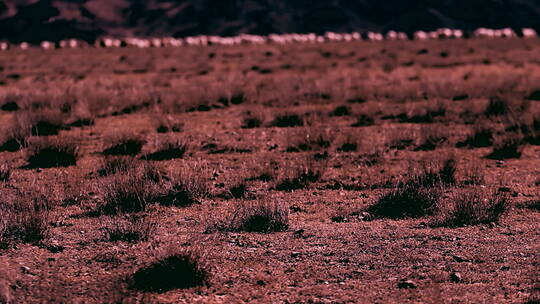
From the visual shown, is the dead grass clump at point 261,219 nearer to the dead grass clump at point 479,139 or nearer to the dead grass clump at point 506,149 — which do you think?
the dead grass clump at point 506,149

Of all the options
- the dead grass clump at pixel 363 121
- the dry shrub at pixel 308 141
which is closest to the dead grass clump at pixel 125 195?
the dry shrub at pixel 308 141

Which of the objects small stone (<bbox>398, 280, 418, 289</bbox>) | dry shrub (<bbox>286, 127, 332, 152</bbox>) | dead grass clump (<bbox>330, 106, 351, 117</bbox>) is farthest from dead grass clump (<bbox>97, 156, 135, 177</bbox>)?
dead grass clump (<bbox>330, 106, 351, 117</bbox>)

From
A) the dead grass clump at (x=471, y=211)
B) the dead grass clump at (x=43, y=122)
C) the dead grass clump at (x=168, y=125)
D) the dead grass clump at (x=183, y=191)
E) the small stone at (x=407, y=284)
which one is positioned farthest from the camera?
the dead grass clump at (x=168, y=125)

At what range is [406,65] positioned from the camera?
32938 millimetres

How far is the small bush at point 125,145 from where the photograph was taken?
1266 cm

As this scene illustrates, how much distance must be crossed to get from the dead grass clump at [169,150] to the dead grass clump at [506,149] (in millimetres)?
5620

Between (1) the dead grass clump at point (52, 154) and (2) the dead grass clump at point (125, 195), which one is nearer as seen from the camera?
(2) the dead grass clump at point (125, 195)

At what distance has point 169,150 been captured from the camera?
1234cm

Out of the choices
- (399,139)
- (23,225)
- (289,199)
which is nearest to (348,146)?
(399,139)

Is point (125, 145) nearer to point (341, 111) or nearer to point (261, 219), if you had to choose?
point (261, 219)

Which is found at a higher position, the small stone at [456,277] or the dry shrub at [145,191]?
the dry shrub at [145,191]

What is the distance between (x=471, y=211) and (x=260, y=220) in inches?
98.4

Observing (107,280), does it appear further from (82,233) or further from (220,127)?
(220,127)

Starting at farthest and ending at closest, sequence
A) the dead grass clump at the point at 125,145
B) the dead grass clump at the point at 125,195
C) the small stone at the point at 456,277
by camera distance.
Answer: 1. the dead grass clump at the point at 125,145
2. the dead grass clump at the point at 125,195
3. the small stone at the point at 456,277
